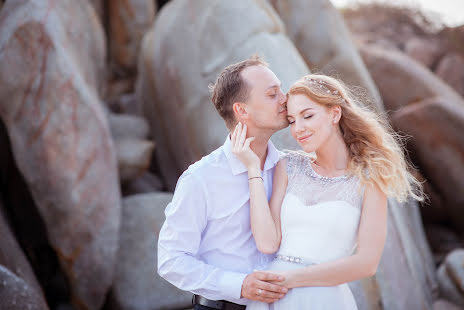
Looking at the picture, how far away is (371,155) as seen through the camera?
2.32 meters

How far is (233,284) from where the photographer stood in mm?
2166

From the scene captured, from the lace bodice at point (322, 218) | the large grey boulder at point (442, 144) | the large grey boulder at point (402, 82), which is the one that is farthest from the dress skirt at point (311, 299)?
the large grey boulder at point (402, 82)

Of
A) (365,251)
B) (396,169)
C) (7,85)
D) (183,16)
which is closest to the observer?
(365,251)

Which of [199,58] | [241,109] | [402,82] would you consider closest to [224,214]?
[241,109]

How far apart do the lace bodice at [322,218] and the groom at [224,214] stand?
0.63 ft

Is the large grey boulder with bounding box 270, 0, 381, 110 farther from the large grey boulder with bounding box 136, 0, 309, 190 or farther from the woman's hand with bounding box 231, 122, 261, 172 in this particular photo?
the woman's hand with bounding box 231, 122, 261, 172

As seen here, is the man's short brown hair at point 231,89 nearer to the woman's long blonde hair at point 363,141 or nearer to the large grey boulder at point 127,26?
the woman's long blonde hair at point 363,141

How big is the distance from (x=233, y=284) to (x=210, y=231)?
274 millimetres

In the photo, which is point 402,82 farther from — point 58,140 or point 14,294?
point 14,294

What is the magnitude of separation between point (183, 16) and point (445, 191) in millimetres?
3895

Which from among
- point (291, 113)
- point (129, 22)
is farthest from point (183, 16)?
point (291, 113)

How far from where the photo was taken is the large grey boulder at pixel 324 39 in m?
5.75

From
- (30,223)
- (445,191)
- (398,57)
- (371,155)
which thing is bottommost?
(445,191)

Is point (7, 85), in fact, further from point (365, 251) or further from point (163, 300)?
point (365, 251)
